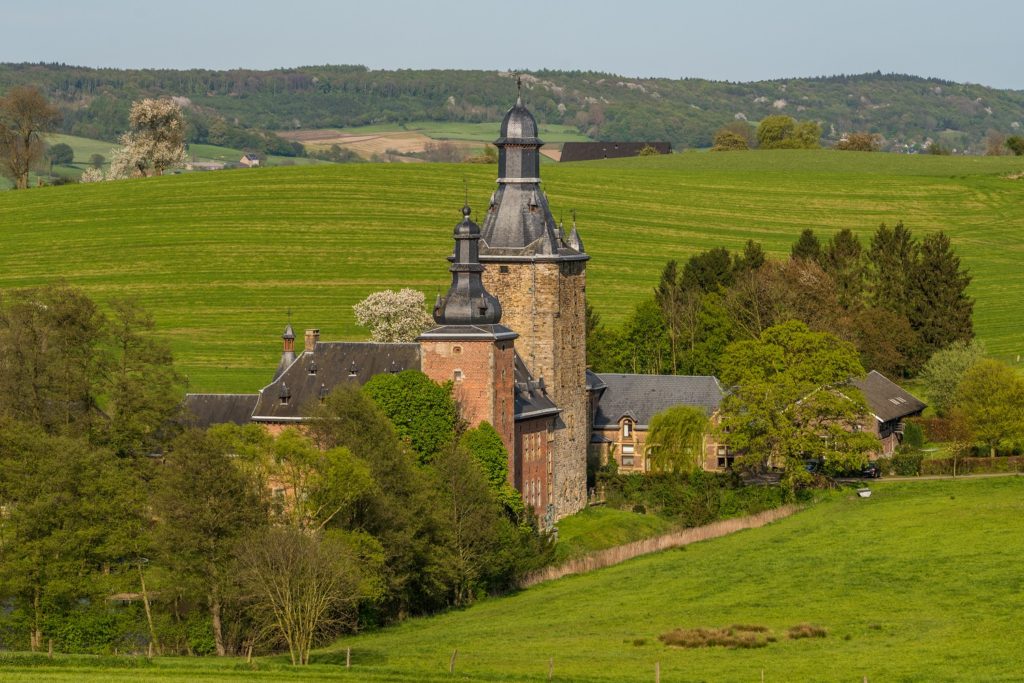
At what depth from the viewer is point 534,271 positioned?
83.6 meters

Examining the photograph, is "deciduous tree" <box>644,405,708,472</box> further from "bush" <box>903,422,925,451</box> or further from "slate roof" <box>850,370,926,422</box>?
"bush" <box>903,422,925,451</box>

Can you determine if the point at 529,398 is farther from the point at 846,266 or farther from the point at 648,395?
the point at 846,266

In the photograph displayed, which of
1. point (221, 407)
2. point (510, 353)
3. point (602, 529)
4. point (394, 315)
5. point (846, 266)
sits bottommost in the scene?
point (602, 529)

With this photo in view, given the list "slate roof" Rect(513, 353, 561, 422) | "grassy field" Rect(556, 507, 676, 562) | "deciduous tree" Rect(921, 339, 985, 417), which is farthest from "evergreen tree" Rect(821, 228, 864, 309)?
"slate roof" Rect(513, 353, 561, 422)

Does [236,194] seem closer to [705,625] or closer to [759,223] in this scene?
[759,223]

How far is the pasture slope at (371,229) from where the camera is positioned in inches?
4557

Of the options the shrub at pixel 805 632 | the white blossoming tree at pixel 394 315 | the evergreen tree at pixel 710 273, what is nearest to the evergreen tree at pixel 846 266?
the evergreen tree at pixel 710 273

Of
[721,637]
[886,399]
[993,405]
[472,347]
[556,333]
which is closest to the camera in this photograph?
[721,637]

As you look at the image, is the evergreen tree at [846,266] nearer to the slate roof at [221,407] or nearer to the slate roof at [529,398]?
the slate roof at [529,398]

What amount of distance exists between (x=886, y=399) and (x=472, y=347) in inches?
1180

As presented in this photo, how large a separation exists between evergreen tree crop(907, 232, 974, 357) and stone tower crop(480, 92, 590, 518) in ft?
109

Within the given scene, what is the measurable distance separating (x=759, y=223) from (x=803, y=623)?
8675cm

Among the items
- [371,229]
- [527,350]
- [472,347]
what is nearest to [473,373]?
[472,347]

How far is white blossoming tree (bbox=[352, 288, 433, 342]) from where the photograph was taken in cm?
10869
